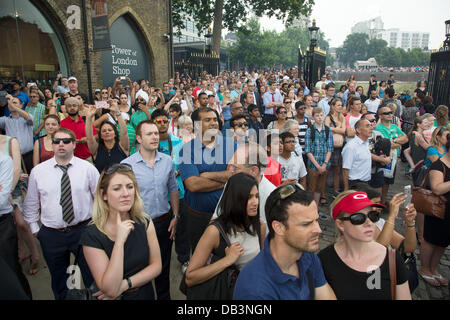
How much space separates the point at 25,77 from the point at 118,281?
12437 millimetres

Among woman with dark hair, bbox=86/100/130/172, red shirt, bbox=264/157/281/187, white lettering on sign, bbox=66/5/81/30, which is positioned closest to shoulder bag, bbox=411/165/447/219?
red shirt, bbox=264/157/281/187

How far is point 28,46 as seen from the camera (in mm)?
11859

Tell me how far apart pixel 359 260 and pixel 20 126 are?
5801 millimetres

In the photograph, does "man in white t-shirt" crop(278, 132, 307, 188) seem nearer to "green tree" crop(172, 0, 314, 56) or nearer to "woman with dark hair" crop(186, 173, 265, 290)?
"woman with dark hair" crop(186, 173, 265, 290)

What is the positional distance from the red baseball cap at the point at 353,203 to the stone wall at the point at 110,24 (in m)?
13.2

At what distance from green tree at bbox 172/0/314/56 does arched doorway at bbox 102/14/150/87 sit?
7.23m

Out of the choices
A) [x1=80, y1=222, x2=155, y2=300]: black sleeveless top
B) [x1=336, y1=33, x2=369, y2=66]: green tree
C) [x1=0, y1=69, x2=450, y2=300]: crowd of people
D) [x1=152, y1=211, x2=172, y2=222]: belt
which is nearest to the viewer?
[x1=0, y1=69, x2=450, y2=300]: crowd of people

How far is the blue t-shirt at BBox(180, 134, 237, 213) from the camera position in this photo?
3.25 metres

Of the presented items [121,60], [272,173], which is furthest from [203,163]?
[121,60]

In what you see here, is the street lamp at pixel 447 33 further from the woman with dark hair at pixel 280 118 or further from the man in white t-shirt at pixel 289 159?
the man in white t-shirt at pixel 289 159

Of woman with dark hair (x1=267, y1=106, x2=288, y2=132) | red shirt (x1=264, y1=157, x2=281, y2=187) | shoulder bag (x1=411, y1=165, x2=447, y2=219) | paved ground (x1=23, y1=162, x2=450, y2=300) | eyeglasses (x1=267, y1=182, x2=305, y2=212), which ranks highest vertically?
woman with dark hair (x1=267, y1=106, x2=288, y2=132)

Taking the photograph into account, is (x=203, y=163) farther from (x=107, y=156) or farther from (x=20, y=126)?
(x=20, y=126)

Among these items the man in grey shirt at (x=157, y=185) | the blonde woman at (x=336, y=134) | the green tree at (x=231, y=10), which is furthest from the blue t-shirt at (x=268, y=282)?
the green tree at (x=231, y=10)

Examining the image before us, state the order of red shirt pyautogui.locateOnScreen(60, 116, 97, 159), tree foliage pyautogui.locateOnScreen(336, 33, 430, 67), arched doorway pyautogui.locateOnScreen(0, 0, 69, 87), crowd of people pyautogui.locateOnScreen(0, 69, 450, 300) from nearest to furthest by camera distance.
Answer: crowd of people pyautogui.locateOnScreen(0, 69, 450, 300) < red shirt pyautogui.locateOnScreen(60, 116, 97, 159) < arched doorway pyautogui.locateOnScreen(0, 0, 69, 87) < tree foliage pyautogui.locateOnScreen(336, 33, 430, 67)
